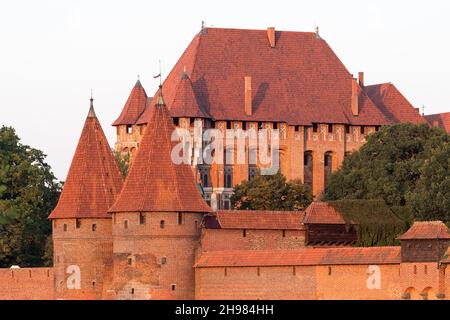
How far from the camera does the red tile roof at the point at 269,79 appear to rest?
101375 millimetres

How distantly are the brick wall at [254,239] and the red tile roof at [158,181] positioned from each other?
149 centimetres

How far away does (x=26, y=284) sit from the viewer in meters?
77.9

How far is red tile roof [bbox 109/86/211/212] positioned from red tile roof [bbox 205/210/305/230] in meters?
1.91

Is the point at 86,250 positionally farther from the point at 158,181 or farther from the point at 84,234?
the point at 158,181

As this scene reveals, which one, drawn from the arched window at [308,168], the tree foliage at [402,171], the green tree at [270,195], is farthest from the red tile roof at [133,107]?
the tree foliage at [402,171]

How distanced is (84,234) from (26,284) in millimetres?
4749

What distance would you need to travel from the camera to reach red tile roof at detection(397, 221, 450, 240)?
6821 centimetres

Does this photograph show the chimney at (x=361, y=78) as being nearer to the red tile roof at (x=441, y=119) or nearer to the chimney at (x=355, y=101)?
the red tile roof at (x=441, y=119)

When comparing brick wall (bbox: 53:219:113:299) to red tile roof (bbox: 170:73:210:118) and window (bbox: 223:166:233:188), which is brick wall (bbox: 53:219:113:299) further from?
window (bbox: 223:166:233:188)

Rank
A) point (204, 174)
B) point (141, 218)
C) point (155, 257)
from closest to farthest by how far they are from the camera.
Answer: point (155, 257)
point (141, 218)
point (204, 174)

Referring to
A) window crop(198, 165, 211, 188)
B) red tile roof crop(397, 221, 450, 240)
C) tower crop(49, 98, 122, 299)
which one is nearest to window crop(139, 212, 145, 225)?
tower crop(49, 98, 122, 299)

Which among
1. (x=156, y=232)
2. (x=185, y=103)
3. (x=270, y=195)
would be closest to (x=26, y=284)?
(x=156, y=232)
